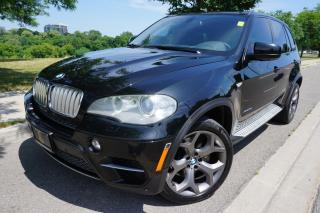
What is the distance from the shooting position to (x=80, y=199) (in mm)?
3145

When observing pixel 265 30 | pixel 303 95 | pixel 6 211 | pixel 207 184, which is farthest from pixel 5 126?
pixel 303 95

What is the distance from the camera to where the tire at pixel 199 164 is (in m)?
2.99

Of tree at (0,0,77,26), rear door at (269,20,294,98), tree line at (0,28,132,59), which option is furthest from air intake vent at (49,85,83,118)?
tree line at (0,28,132,59)

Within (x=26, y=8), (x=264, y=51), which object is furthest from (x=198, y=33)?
(x=26, y=8)

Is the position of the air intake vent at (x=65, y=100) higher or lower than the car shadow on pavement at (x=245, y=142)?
higher

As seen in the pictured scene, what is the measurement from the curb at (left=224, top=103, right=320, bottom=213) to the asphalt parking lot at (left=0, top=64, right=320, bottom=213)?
0.38 feet

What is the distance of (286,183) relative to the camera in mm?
3697

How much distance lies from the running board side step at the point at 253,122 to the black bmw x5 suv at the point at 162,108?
19 mm

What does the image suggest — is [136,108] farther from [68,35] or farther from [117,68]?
[68,35]

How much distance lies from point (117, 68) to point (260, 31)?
2.26 metres

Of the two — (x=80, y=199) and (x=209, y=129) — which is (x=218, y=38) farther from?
(x=80, y=199)

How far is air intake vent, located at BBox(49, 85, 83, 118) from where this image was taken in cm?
283

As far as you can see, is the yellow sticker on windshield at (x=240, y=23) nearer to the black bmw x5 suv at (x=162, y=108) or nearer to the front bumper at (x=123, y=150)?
the black bmw x5 suv at (x=162, y=108)

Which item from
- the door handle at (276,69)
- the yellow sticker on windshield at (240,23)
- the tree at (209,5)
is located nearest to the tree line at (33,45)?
the tree at (209,5)
